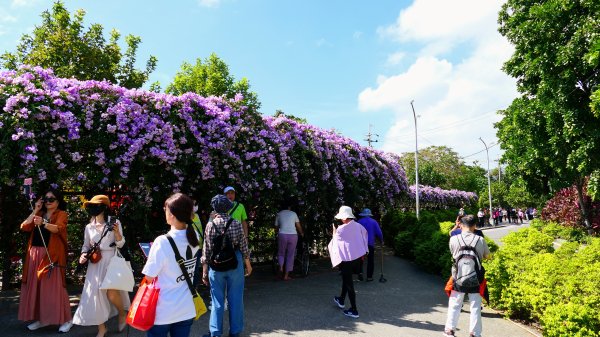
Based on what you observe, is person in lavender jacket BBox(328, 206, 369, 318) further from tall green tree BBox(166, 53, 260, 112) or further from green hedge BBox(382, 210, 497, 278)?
tall green tree BBox(166, 53, 260, 112)

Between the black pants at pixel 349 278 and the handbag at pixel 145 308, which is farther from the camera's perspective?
the black pants at pixel 349 278

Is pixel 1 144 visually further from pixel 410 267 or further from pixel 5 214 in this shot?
pixel 410 267

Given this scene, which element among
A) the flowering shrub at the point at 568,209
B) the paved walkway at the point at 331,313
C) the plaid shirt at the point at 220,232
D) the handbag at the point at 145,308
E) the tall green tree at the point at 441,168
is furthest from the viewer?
the tall green tree at the point at 441,168

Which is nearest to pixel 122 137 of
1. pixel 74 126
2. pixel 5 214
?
pixel 74 126

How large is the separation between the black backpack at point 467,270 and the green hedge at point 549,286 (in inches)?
37.4

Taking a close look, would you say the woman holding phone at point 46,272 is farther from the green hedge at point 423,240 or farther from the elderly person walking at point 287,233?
the green hedge at point 423,240

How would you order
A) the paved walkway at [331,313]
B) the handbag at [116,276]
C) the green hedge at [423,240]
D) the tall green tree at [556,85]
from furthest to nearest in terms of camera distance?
the green hedge at [423,240] → the tall green tree at [556,85] → the paved walkway at [331,313] → the handbag at [116,276]

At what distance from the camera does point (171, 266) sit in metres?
3.04

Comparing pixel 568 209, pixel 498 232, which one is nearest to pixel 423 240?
pixel 568 209

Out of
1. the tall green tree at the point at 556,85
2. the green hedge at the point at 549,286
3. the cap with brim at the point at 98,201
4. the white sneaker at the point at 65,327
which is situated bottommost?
the white sneaker at the point at 65,327

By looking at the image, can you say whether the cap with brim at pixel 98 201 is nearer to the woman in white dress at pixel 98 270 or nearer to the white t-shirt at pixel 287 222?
the woman in white dress at pixel 98 270

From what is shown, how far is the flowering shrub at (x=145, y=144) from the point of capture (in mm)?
A: 5664

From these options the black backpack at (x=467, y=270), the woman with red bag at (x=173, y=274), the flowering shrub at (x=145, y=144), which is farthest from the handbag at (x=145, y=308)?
the black backpack at (x=467, y=270)

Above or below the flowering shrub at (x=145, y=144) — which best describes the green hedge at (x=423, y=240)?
below
